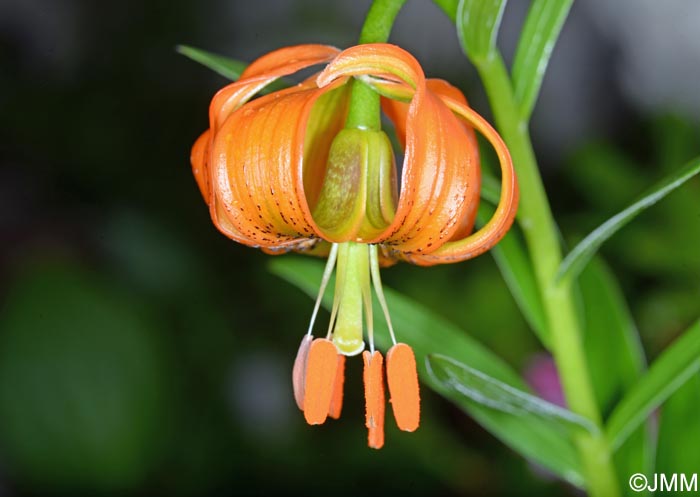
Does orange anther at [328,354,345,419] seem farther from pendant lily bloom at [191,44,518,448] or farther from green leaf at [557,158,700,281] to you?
green leaf at [557,158,700,281]

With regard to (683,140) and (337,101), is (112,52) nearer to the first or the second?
(683,140)

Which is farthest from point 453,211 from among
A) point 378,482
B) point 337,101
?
point 378,482

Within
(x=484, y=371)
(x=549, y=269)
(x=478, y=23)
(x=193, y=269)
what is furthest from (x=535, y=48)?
(x=193, y=269)

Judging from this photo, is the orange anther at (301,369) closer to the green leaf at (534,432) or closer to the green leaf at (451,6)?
the green leaf at (534,432)

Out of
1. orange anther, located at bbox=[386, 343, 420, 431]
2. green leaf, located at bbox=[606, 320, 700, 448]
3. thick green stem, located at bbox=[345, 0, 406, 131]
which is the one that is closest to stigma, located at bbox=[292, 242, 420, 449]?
orange anther, located at bbox=[386, 343, 420, 431]

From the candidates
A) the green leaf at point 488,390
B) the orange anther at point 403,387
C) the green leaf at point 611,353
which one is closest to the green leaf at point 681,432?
the green leaf at point 611,353

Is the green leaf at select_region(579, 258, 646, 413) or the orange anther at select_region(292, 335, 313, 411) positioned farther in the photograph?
the green leaf at select_region(579, 258, 646, 413)
